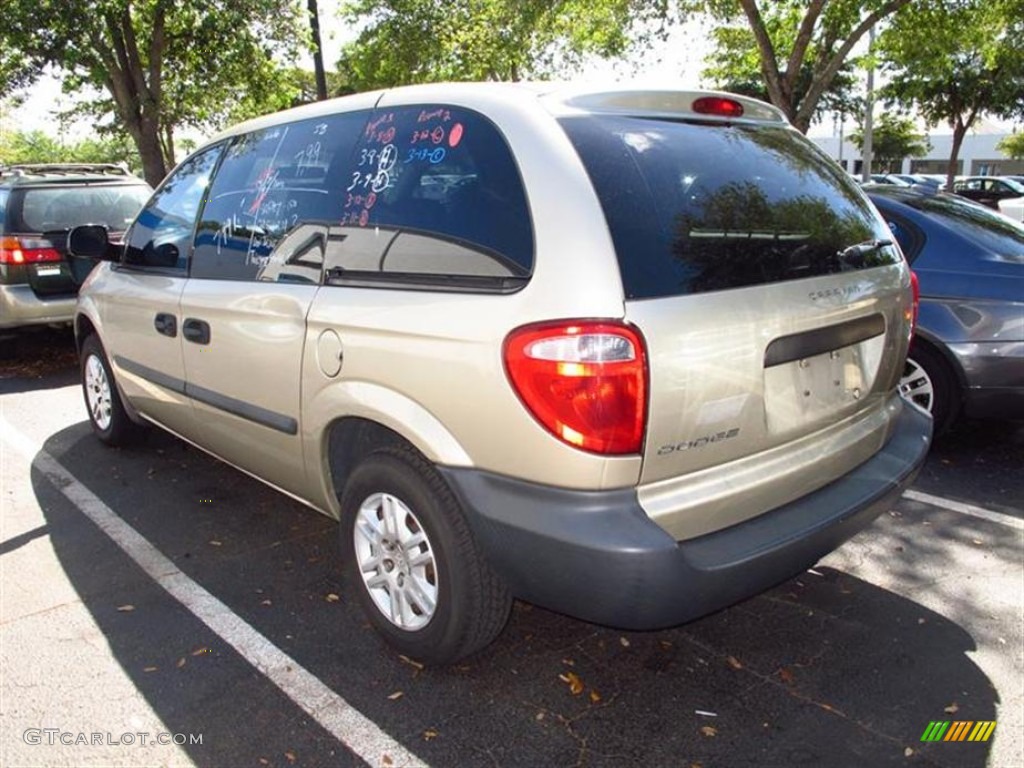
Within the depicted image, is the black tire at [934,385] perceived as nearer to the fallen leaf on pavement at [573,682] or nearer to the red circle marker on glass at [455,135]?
the fallen leaf on pavement at [573,682]

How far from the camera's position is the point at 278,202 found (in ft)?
10.5

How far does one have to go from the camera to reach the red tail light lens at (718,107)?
2.76m

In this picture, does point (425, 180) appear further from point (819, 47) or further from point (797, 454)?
point (819, 47)

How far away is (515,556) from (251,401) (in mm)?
1499

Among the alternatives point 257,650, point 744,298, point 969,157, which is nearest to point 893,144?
point 969,157

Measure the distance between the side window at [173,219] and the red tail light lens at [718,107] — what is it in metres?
2.29

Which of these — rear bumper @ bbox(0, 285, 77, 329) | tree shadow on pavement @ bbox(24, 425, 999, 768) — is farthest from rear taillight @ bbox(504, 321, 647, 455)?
rear bumper @ bbox(0, 285, 77, 329)

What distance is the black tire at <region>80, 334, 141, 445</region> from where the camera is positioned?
4824 mm

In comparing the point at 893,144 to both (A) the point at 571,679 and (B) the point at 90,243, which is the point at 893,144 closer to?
(B) the point at 90,243

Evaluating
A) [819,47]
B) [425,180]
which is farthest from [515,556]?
[819,47]

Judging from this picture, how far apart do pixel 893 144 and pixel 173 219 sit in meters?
55.8

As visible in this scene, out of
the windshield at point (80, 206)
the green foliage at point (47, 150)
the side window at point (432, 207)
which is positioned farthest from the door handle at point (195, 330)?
the green foliage at point (47, 150)

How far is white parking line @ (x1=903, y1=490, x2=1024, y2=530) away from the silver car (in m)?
1.17

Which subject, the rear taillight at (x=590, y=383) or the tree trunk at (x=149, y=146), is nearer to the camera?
the rear taillight at (x=590, y=383)
